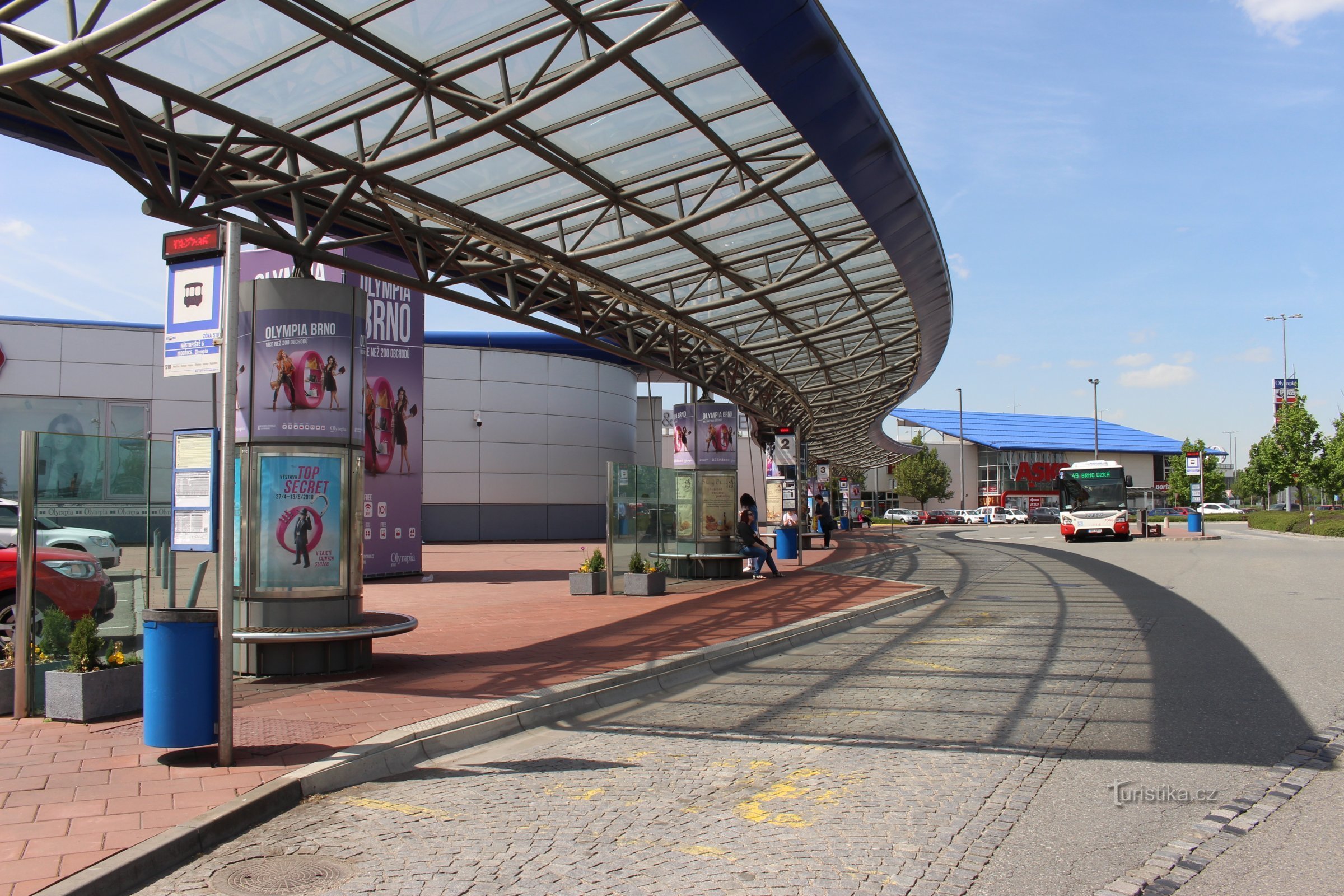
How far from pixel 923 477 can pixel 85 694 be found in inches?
3499

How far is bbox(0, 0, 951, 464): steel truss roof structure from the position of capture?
8.03 metres

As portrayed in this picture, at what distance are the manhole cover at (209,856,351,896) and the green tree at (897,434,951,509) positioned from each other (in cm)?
8870

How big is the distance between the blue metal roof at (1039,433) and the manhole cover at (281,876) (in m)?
99.4

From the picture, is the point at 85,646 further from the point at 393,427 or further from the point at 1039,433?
the point at 1039,433

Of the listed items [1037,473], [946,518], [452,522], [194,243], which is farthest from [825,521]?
[1037,473]

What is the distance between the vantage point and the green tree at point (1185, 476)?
90125 mm

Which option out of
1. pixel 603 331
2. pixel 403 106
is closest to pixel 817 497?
pixel 603 331

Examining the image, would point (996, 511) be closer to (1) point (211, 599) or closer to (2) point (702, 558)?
(2) point (702, 558)

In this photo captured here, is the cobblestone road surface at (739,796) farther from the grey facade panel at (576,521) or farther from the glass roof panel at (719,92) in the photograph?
the grey facade panel at (576,521)

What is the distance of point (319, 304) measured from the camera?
9.46 metres

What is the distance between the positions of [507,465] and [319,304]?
31.6 metres

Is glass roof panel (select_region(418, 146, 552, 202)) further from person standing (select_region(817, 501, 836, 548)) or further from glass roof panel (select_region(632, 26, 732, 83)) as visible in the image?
person standing (select_region(817, 501, 836, 548))

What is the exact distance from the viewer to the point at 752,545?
65.8 feet

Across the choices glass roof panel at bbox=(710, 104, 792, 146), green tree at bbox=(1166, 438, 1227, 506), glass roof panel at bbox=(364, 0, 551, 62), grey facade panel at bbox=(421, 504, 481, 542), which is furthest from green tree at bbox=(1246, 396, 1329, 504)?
glass roof panel at bbox=(364, 0, 551, 62)
